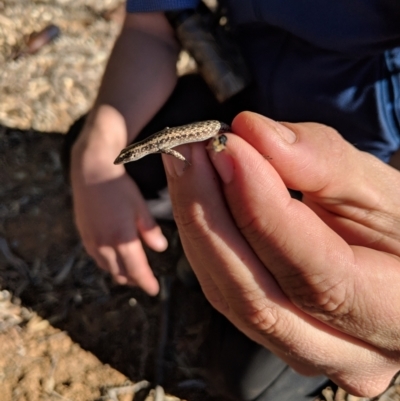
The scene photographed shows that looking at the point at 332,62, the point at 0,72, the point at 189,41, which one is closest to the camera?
the point at 332,62

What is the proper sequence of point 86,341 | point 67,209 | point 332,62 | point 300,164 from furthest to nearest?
point 67,209 < point 86,341 < point 332,62 < point 300,164

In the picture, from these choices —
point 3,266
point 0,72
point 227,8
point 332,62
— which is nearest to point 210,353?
point 3,266

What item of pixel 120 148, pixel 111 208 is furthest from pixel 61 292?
pixel 120 148

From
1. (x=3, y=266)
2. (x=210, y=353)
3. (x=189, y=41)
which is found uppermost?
(x=189, y=41)

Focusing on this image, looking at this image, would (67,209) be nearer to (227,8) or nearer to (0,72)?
(0,72)

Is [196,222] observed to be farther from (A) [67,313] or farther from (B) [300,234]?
(A) [67,313]
